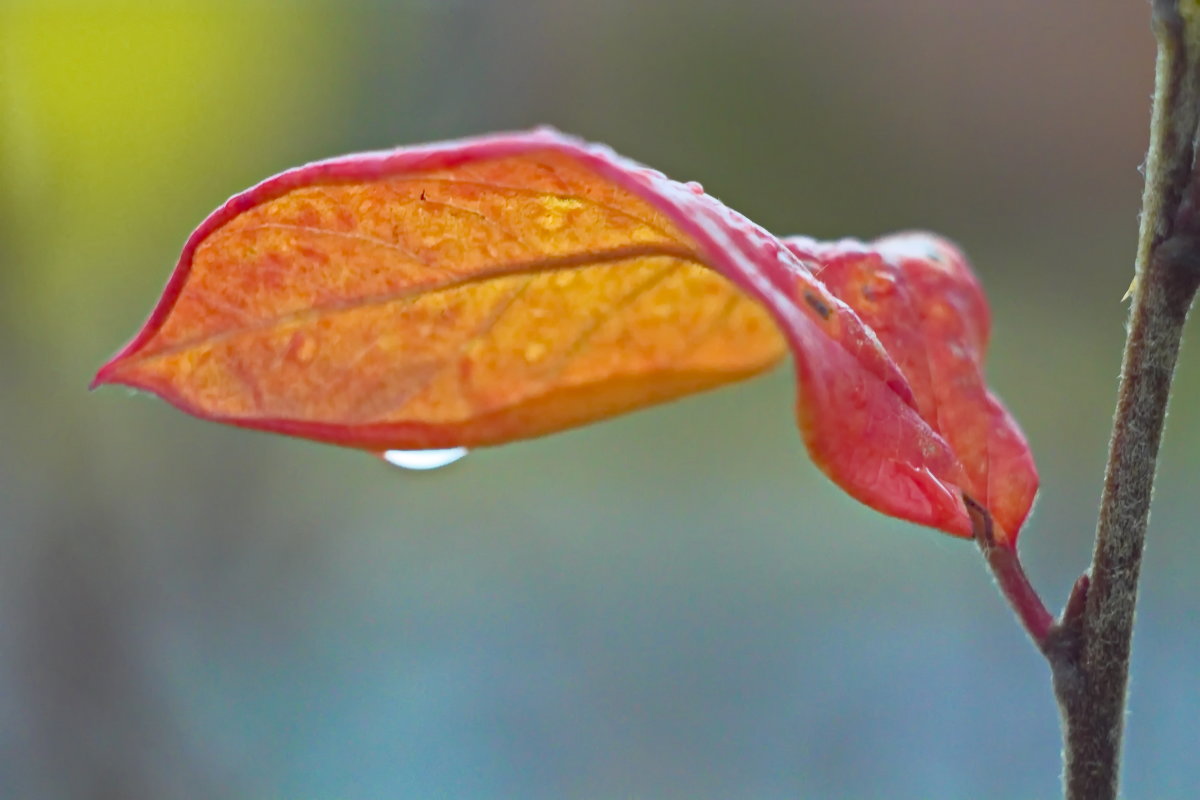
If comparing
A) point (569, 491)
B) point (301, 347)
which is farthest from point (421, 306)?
point (569, 491)

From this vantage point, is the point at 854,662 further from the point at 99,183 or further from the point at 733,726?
the point at 99,183

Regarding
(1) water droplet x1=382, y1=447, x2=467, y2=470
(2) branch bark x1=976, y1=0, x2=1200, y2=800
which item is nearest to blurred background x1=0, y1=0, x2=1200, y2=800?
(1) water droplet x1=382, y1=447, x2=467, y2=470

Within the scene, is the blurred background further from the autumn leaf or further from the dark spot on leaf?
the dark spot on leaf

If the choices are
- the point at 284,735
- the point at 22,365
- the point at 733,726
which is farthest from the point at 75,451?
the point at 733,726

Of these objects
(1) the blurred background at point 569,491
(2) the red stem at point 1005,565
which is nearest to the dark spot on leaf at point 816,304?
(2) the red stem at point 1005,565

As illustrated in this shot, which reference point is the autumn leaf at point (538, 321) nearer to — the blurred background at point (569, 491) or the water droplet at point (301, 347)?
the water droplet at point (301, 347)

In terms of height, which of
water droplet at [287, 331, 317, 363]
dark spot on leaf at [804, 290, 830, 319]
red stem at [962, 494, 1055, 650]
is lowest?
red stem at [962, 494, 1055, 650]
